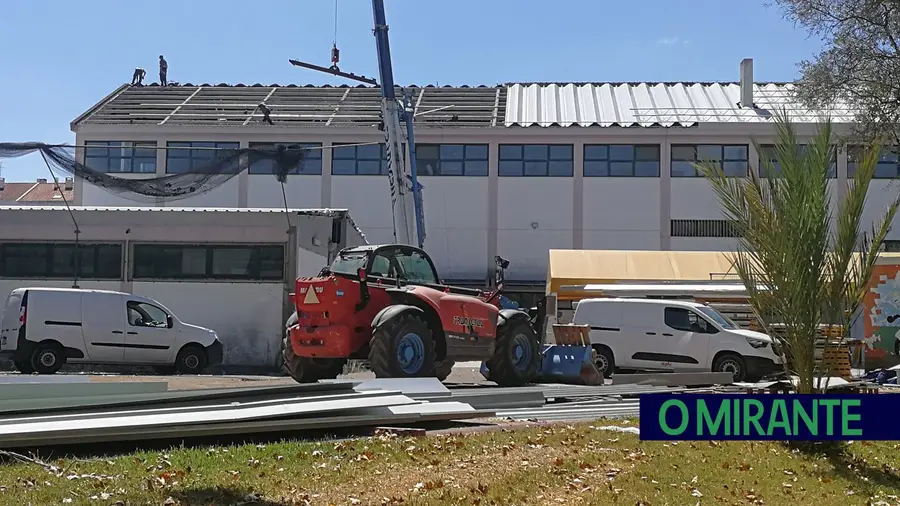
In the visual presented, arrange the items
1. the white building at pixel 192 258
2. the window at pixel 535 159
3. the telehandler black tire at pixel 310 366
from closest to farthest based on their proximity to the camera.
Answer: the telehandler black tire at pixel 310 366 → the white building at pixel 192 258 → the window at pixel 535 159

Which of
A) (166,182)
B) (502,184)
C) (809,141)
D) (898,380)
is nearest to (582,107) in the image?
(502,184)

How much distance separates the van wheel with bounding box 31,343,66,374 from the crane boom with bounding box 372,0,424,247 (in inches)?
281

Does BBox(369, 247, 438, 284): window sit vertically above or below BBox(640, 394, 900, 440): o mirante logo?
above

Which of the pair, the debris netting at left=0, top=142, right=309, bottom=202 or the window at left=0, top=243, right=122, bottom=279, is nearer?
the debris netting at left=0, top=142, right=309, bottom=202

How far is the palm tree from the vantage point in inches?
334

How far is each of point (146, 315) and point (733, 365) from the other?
11.9 meters

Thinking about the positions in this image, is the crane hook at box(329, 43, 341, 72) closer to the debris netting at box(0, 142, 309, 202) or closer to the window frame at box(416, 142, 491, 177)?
the debris netting at box(0, 142, 309, 202)

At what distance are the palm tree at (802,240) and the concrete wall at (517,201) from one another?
91.7 ft

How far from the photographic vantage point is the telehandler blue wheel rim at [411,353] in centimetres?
1382

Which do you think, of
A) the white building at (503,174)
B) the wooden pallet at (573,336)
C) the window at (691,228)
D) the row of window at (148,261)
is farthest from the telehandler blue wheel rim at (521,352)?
the window at (691,228)

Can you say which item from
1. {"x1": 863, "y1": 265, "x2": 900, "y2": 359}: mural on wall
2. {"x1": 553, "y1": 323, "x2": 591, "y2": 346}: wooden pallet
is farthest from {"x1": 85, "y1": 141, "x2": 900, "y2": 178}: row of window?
{"x1": 553, "y1": 323, "x2": 591, "y2": 346}: wooden pallet

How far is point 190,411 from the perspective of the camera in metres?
8.32

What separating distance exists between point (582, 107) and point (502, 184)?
5741 mm

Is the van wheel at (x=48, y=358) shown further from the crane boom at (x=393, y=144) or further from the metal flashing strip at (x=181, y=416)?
the metal flashing strip at (x=181, y=416)
